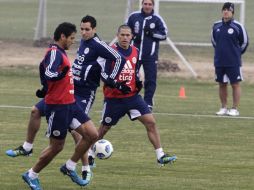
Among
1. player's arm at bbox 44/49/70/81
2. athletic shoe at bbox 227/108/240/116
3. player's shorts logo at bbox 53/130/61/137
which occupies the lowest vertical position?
athletic shoe at bbox 227/108/240/116

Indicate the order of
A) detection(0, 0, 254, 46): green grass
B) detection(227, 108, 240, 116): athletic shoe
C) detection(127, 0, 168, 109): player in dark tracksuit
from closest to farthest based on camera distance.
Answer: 1. detection(227, 108, 240, 116): athletic shoe
2. detection(127, 0, 168, 109): player in dark tracksuit
3. detection(0, 0, 254, 46): green grass

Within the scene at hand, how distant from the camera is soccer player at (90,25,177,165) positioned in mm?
12766

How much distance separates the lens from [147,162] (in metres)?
13.0

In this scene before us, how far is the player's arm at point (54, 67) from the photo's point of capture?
414 inches

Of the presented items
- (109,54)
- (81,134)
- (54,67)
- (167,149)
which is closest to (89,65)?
(109,54)

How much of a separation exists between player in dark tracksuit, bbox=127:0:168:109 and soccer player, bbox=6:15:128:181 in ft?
21.8

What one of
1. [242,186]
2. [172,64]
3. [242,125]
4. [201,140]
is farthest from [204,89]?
[242,186]

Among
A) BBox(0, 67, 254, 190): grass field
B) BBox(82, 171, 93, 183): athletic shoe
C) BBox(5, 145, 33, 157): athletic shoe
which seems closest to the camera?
BBox(82, 171, 93, 183): athletic shoe

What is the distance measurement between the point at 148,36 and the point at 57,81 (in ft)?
27.7

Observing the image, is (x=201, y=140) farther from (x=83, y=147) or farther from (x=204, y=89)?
(x=204, y=89)

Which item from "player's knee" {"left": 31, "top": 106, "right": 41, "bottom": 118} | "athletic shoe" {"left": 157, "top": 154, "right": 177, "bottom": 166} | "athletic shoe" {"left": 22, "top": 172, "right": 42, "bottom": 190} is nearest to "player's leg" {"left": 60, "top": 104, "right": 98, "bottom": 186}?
"athletic shoe" {"left": 22, "top": 172, "right": 42, "bottom": 190}

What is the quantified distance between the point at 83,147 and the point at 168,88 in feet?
43.0

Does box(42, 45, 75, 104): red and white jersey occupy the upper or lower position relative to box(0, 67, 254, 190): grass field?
upper

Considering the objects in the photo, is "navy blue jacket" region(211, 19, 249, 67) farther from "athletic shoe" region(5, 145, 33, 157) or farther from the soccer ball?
"athletic shoe" region(5, 145, 33, 157)
